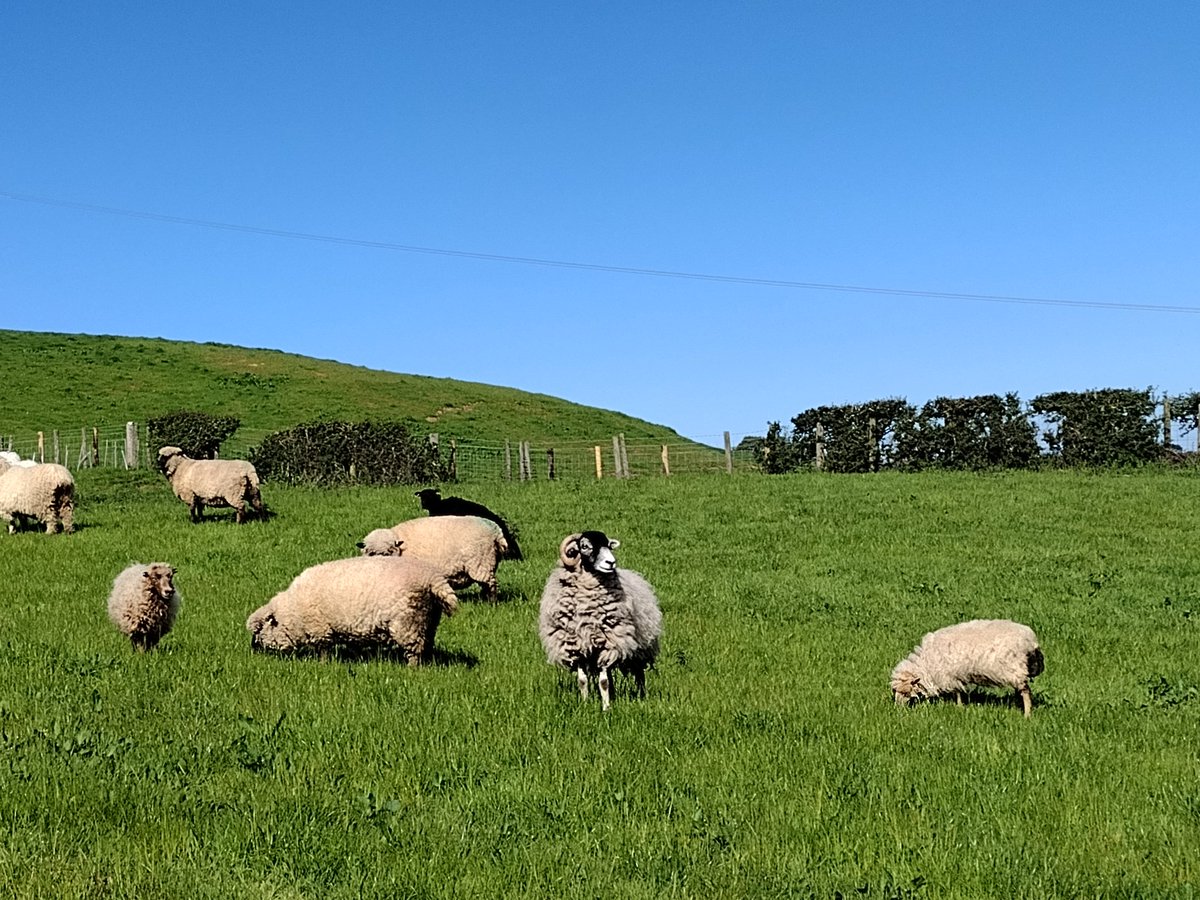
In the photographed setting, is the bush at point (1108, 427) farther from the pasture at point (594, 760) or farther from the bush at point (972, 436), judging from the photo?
the pasture at point (594, 760)

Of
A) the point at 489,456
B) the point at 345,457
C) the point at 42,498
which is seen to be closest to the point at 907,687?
the point at 42,498

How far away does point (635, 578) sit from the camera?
33.3ft

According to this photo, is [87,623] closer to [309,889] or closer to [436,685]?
[436,685]

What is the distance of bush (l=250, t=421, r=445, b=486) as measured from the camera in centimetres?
3407

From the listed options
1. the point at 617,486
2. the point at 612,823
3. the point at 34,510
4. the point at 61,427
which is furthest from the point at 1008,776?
the point at 61,427

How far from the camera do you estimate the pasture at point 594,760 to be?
5254mm

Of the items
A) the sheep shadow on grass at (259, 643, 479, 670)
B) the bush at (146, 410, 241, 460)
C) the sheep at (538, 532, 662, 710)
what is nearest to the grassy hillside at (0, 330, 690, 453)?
the bush at (146, 410, 241, 460)

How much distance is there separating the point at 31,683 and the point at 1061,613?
13.4 metres

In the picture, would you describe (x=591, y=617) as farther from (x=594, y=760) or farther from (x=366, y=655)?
(x=366, y=655)

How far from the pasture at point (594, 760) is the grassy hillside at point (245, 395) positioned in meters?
40.6

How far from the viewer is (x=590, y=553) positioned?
9.17 meters

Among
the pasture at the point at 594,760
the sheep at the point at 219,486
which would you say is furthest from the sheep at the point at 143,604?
the sheep at the point at 219,486

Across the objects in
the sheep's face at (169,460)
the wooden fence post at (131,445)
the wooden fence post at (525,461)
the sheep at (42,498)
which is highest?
the wooden fence post at (131,445)

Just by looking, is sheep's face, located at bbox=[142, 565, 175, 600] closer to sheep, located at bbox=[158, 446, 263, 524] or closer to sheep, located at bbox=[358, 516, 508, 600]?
sheep, located at bbox=[358, 516, 508, 600]
